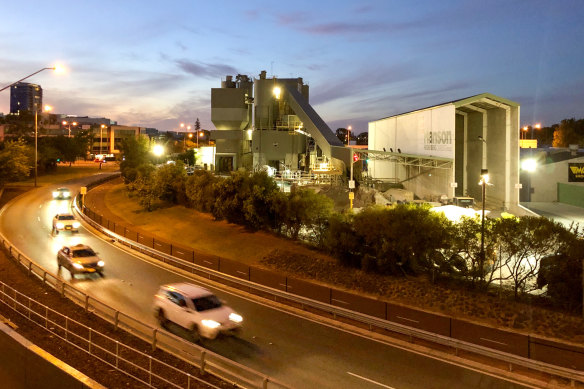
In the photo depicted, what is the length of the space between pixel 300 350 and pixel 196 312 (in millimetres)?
3435

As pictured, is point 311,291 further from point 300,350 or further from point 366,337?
point 300,350

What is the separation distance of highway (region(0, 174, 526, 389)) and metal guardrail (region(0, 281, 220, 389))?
234 centimetres

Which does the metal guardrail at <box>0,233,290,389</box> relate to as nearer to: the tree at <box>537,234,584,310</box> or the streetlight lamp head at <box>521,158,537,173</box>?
the tree at <box>537,234,584,310</box>

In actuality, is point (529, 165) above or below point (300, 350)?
above

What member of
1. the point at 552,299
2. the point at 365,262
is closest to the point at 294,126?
the point at 365,262

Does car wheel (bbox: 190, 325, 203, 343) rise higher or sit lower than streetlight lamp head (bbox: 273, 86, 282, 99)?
lower

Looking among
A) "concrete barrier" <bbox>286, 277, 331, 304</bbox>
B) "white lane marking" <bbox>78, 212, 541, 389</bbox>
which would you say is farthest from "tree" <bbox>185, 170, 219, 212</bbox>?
"concrete barrier" <bbox>286, 277, 331, 304</bbox>

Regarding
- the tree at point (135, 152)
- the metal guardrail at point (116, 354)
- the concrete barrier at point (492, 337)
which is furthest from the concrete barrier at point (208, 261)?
the tree at point (135, 152)

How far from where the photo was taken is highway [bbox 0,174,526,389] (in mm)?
12086

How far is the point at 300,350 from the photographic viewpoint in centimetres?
1388

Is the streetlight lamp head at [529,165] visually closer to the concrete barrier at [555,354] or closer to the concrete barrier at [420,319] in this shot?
the concrete barrier at [420,319]

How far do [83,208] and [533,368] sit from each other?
40593 millimetres

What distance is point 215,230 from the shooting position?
3606 centimetres

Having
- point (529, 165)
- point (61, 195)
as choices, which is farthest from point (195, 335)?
point (529, 165)
